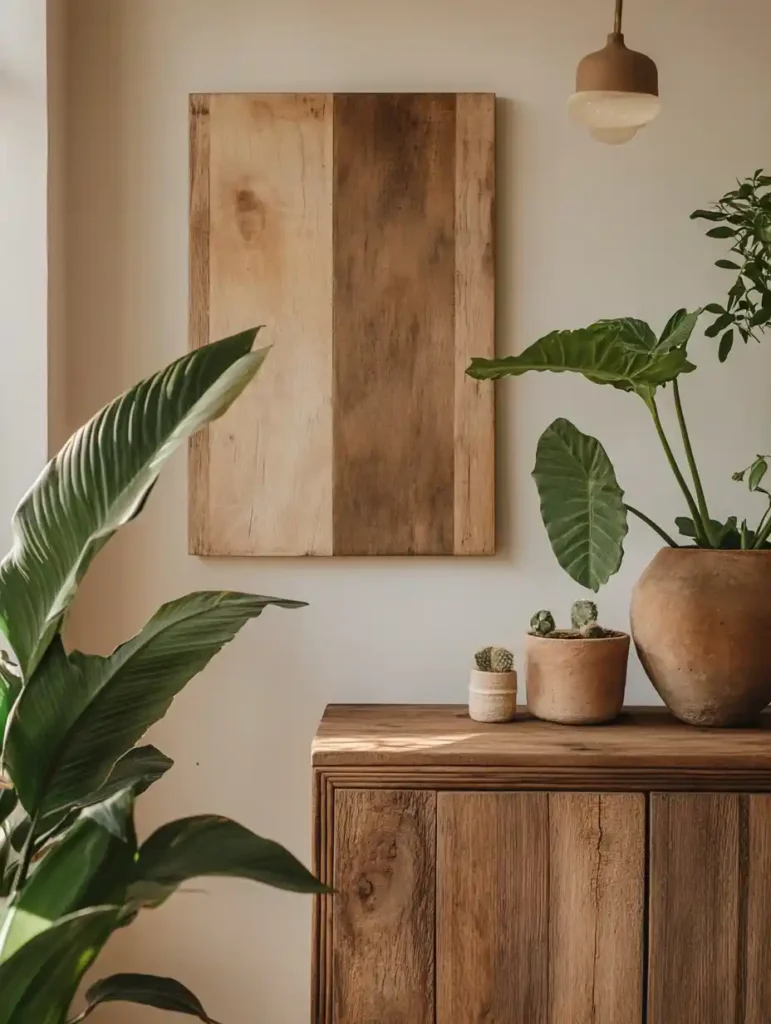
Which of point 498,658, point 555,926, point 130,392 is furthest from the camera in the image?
point 498,658

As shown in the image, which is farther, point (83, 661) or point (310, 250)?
point (310, 250)

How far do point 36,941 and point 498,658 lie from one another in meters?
0.97

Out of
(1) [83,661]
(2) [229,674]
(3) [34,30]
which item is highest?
(3) [34,30]

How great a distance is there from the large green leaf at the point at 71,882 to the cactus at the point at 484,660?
843mm

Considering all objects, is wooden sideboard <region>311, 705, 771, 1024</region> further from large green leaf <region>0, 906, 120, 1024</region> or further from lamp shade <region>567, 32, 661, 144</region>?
lamp shade <region>567, 32, 661, 144</region>

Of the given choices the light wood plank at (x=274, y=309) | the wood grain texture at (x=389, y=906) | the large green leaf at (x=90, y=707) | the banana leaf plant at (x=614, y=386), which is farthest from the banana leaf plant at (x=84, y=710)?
the light wood plank at (x=274, y=309)

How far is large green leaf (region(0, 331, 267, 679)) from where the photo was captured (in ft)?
4.23

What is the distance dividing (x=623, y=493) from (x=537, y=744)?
450 millimetres

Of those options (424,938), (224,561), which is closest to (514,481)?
(224,561)

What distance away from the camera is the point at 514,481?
215 cm

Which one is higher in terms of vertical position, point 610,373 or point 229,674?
point 610,373

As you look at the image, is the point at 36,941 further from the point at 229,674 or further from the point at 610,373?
the point at 610,373

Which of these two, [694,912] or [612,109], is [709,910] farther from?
[612,109]

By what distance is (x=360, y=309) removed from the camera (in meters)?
2.11
